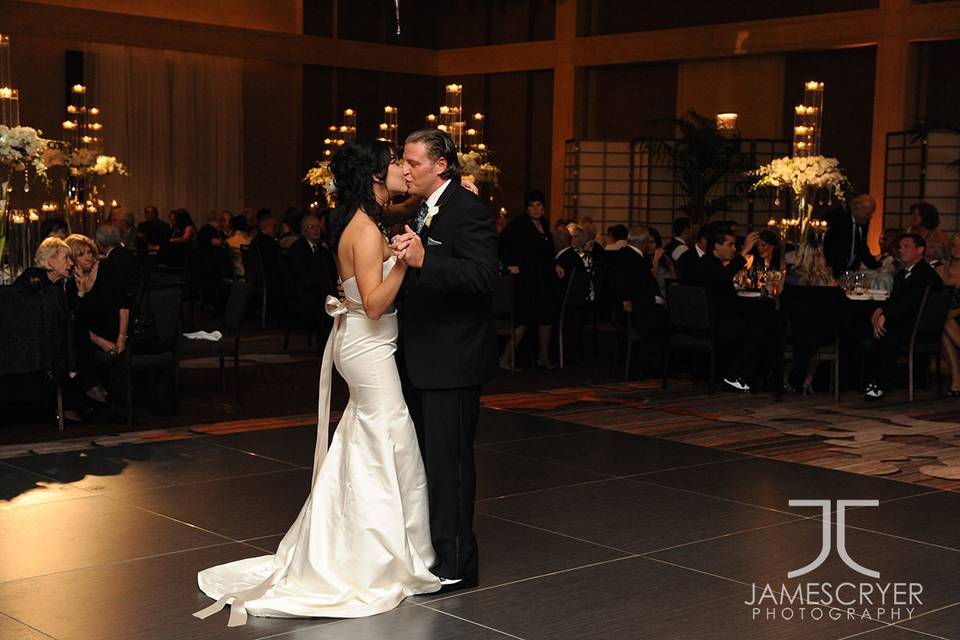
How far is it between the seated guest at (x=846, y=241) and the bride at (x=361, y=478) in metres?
7.25

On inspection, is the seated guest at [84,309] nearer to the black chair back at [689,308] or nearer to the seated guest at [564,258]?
the black chair back at [689,308]

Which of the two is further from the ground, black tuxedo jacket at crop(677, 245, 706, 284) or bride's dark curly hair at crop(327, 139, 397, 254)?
bride's dark curly hair at crop(327, 139, 397, 254)

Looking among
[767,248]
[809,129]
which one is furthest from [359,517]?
[809,129]

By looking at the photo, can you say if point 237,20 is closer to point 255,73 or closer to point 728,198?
point 255,73

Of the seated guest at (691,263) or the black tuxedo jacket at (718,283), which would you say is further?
the seated guest at (691,263)

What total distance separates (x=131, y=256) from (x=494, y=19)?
14.6 meters

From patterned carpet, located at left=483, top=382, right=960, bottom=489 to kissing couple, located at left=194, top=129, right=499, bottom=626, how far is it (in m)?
3.07

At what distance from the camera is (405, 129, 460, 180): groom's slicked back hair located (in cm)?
410

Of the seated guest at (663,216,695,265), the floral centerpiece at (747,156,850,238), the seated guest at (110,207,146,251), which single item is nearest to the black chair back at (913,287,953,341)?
the floral centerpiece at (747,156,850,238)

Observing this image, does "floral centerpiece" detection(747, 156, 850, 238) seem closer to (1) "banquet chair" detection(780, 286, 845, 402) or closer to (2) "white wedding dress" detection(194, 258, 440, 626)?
(1) "banquet chair" detection(780, 286, 845, 402)

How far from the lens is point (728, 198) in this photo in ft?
55.5

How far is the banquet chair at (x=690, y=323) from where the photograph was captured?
893 centimetres

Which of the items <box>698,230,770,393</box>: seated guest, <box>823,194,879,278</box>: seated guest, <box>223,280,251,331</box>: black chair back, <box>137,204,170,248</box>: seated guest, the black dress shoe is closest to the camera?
the black dress shoe

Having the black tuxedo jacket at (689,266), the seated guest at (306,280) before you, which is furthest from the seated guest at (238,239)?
the black tuxedo jacket at (689,266)
